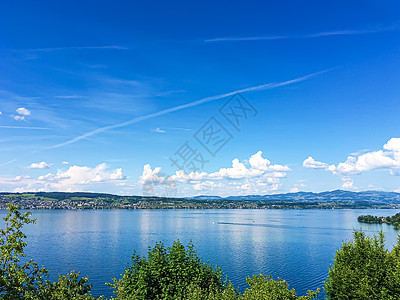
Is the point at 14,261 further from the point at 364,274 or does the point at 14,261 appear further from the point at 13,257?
the point at 364,274

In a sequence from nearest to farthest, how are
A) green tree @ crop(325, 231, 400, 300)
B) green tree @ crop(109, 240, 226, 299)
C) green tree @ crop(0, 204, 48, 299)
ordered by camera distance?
green tree @ crop(0, 204, 48, 299) → green tree @ crop(109, 240, 226, 299) → green tree @ crop(325, 231, 400, 300)

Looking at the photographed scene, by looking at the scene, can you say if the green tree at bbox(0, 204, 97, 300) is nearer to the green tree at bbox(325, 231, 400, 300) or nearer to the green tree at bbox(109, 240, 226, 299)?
the green tree at bbox(109, 240, 226, 299)

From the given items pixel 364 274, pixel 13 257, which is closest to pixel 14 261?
pixel 13 257

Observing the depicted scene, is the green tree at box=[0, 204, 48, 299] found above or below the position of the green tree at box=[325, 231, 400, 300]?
above

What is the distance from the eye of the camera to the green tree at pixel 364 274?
29406mm

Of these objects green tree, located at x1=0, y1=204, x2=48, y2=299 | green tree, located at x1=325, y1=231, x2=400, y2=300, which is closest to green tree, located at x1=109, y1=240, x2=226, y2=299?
green tree, located at x1=0, y1=204, x2=48, y2=299

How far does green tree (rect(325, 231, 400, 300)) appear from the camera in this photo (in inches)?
1158

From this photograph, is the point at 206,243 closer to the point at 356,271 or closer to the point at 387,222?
the point at 356,271

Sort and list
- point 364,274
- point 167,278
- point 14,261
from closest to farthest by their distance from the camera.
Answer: point 14,261
point 167,278
point 364,274

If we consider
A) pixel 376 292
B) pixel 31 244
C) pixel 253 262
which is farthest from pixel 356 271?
pixel 31 244

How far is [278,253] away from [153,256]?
78.2m

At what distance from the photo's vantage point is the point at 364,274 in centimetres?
3180

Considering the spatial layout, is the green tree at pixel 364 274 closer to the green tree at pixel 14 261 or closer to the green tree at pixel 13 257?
the green tree at pixel 14 261

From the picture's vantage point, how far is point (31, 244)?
110938 millimetres
